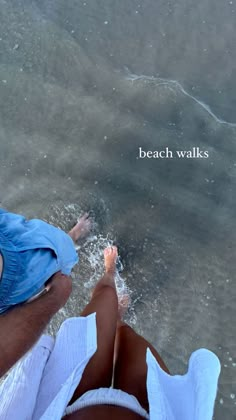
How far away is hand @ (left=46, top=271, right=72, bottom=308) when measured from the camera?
1409mm

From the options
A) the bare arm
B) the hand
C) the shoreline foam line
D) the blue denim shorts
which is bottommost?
the bare arm

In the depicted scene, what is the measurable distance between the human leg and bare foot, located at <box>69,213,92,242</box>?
336 millimetres

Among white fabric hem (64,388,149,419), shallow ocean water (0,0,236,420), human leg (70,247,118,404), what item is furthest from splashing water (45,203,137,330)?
white fabric hem (64,388,149,419)

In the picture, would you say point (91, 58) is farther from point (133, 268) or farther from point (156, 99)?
point (133, 268)

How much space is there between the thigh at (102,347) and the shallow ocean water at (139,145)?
1.47 ft

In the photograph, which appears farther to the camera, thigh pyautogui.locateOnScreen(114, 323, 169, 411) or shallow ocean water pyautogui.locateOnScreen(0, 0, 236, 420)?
shallow ocean water pyautogui.locateOnScreen(0, 0, 236, 420)

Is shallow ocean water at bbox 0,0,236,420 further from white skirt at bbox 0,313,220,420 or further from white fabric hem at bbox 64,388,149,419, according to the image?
white fabric hem at bbox 64,388,149,419

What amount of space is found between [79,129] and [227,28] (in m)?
0.90

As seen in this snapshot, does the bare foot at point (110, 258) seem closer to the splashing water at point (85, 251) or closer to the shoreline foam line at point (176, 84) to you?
the splashing water at point (85, 251)

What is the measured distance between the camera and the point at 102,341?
1.61m

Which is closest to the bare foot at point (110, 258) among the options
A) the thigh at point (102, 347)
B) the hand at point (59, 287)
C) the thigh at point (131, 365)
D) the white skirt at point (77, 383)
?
the thigh at point (102, 347)

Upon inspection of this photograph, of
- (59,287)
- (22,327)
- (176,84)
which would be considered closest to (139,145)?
(176,84)

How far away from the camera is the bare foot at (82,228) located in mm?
2217

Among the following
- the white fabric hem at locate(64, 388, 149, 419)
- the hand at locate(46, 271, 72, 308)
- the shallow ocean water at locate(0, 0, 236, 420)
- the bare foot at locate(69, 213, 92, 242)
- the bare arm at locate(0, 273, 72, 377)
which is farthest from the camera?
the bare foot at locate(69, 213, 92, 242)
